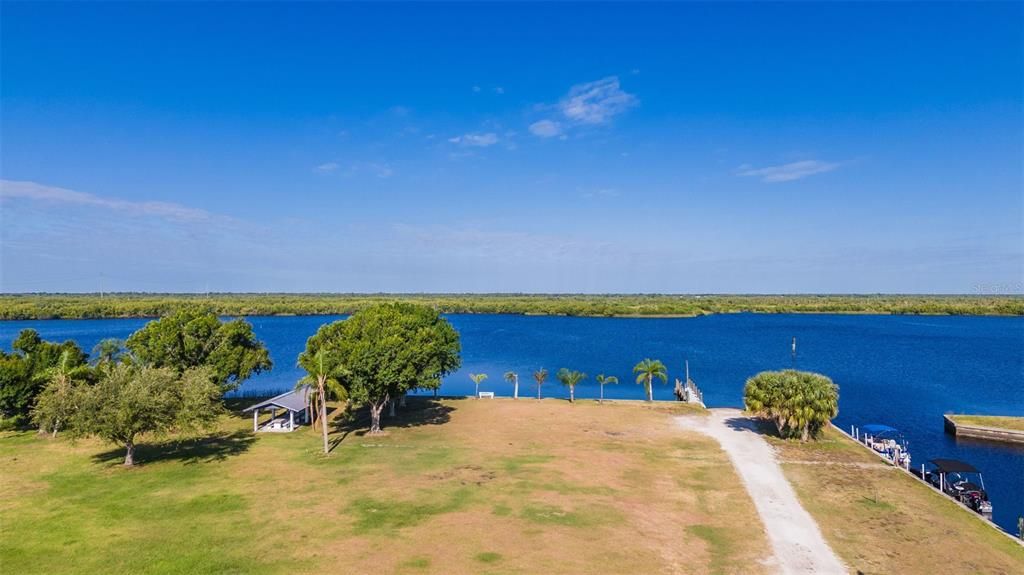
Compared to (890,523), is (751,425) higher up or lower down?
lower down

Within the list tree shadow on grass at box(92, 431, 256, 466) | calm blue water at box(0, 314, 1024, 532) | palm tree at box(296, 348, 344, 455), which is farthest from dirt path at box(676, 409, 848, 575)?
tree shadow on grass at box(92, 431, 256, 466)

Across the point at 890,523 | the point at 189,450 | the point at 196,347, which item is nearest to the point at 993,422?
the point at 890,523

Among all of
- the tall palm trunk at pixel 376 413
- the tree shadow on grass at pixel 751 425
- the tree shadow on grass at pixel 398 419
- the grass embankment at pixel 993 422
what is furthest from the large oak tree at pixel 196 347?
the grass embankment at pixel 993 422

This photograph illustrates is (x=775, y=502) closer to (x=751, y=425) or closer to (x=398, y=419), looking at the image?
(x=751, y=425)

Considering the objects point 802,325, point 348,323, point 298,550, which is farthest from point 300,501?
point 802,325

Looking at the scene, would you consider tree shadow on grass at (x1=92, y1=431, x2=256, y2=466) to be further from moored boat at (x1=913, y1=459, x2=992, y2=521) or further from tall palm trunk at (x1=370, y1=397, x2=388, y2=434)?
moored boat at (x1=913, y1=459, x2=992, y2=521)
